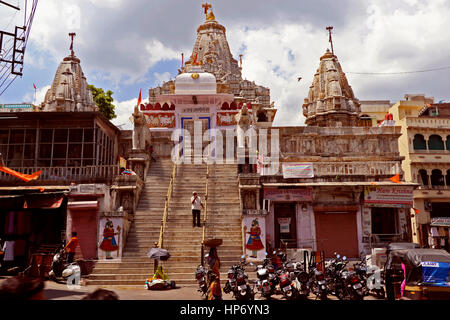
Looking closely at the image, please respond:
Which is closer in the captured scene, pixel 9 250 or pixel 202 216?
pixel 9 250

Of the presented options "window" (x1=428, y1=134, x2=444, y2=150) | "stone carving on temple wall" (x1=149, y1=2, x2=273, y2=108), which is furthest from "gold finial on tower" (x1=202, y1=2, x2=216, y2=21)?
"window" (x1=428, y1=134, x2=444, y2=150)

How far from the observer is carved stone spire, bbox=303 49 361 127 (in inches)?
1375

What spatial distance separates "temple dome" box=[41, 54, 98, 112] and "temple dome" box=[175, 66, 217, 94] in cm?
1011

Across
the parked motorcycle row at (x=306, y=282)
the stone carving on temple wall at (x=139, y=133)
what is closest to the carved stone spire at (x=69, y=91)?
the stone carving on temple wall at (x=139, y=133)

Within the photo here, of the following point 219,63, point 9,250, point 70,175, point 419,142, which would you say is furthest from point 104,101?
point 419,142

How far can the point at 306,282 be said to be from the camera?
1149 cm

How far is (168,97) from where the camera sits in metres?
29.4

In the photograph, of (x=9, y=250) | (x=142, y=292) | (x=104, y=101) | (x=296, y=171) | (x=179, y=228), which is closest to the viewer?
(x=142, y=292)

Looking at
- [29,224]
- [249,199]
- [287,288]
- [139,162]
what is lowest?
[287,288]

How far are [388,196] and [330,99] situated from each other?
16.8 metres

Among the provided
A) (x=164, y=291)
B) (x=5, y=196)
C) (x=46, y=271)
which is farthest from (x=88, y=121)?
(x=164, y=291)

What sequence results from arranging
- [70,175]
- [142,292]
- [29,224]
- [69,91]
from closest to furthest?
[142,292]
[29,224]
[70,175]
[69,91]

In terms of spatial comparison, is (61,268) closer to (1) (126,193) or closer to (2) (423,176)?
(1) (126,193)

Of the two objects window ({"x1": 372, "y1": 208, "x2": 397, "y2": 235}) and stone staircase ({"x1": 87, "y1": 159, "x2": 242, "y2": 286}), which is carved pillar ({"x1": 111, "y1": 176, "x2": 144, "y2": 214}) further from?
window ({"x1": 372, "y1": 208, "x2": 397, "y2": 235})
